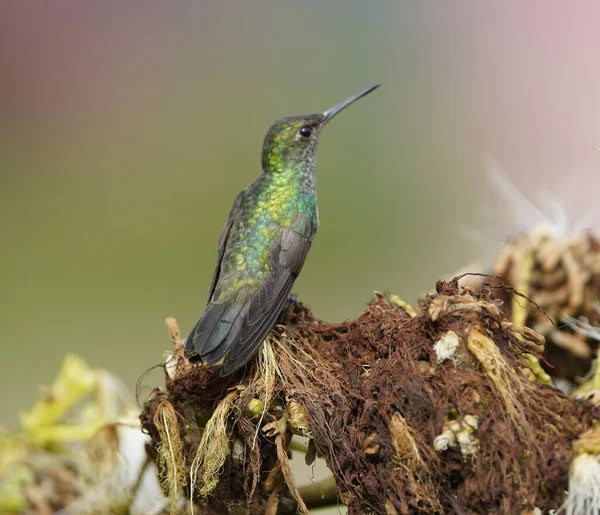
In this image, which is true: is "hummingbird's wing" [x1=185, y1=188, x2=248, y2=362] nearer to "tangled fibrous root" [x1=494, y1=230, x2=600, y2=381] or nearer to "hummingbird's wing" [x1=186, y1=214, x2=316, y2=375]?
"hummingbird's wing" [x1=186, y1=214, x2=316, y2=375]

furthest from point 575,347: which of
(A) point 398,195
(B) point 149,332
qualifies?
(A) point 398,195

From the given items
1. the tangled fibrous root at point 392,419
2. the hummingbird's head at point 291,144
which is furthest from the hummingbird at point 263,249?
the tangled fibrous root at point 392,419

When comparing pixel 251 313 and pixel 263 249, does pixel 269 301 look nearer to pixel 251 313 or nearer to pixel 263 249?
pixel 251 313

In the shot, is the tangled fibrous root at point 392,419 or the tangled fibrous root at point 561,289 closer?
the tangled fibrous root at point 392,419

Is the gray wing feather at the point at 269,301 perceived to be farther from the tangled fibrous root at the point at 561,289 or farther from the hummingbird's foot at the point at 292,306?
the tangled fibrous root at the point at 561,289

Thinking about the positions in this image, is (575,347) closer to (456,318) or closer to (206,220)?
(456,318)

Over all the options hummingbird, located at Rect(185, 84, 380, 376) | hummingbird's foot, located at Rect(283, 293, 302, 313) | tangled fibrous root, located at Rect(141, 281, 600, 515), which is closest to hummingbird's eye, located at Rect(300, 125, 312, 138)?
hummingbird, located at Rect(185, 84, 380, 376)

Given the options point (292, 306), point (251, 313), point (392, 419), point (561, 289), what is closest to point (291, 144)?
point (292, 306)
